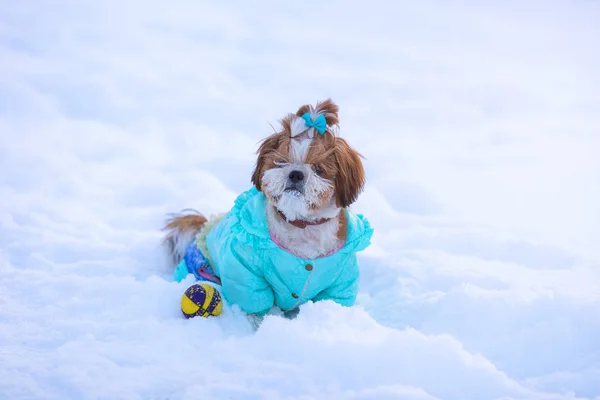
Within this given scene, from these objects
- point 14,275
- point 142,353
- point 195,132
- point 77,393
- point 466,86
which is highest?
point 466,86

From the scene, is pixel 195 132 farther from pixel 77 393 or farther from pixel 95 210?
pixel 77 393

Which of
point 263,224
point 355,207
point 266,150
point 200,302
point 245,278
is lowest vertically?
point 200,302

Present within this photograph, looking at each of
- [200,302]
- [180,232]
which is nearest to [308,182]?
[200,302]

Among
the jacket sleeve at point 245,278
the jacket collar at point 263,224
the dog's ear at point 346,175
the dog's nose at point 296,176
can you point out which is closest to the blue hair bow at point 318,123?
the dog's ear at point 346,175

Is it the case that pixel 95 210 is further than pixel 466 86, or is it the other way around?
pixel 466 86

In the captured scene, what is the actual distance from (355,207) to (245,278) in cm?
227

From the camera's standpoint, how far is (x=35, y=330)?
2672mm

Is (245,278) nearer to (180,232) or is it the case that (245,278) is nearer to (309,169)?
(309,169)

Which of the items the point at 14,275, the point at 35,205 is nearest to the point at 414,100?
the point at 35,205

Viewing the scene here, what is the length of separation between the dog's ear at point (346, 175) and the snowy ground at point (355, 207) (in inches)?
24.4

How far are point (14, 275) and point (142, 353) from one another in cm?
134

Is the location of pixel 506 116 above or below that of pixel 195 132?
above

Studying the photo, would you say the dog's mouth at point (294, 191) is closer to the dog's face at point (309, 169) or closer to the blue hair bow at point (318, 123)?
the dog's face at point (309, 169)

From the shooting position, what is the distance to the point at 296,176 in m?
2.87
